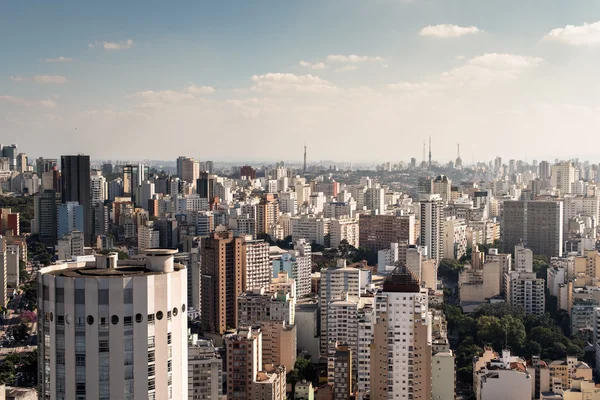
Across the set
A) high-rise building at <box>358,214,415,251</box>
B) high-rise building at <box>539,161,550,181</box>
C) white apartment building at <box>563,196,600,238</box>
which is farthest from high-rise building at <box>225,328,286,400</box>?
high-rise building at <box>539,161,550,181</box>

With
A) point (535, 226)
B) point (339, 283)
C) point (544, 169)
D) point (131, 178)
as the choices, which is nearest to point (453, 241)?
point (535, 226)

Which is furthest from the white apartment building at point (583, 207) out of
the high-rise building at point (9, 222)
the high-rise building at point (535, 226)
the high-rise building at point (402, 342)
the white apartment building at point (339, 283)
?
the high-rise building at point (402, 342)

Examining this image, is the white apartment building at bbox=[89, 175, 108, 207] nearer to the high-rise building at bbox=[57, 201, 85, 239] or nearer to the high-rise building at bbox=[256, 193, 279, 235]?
the high-rise building at bbox=[57, 201, 85, 239]

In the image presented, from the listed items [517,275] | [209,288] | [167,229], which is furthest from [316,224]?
[209,288]

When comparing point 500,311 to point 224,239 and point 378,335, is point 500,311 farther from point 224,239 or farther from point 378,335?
point 378,335

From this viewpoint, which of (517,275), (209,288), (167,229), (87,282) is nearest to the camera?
(87,282)

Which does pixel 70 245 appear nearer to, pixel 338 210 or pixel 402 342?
pixel 338 210
